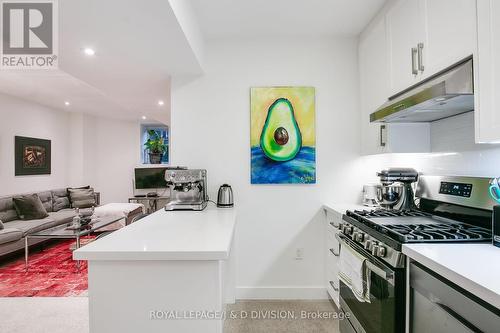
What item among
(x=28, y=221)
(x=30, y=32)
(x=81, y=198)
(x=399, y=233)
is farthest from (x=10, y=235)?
(x=399, y=233)

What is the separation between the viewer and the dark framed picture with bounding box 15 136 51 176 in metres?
4.52

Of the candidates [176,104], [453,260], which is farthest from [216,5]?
[453,260]

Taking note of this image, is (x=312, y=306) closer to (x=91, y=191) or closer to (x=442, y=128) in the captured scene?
(x=442, y=128)

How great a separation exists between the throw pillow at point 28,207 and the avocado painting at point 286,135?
383 cm

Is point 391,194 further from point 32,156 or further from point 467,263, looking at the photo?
point 32,156

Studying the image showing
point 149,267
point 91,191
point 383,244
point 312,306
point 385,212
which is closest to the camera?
point 149,267

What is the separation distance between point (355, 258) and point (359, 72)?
183 cm

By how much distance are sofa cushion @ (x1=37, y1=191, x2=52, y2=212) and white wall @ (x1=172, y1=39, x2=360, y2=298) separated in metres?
3.62

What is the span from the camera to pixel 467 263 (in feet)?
3.18

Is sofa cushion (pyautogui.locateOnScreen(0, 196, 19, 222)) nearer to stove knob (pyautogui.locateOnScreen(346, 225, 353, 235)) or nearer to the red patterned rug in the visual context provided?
the red patterned rug

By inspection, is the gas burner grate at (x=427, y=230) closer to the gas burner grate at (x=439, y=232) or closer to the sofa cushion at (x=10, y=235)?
the gas burner grate at (x=439, y=232)

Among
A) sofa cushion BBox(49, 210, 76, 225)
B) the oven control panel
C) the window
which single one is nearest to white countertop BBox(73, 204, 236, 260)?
the oven control panel

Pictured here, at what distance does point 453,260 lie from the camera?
993mm

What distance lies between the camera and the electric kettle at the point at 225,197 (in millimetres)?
2389
